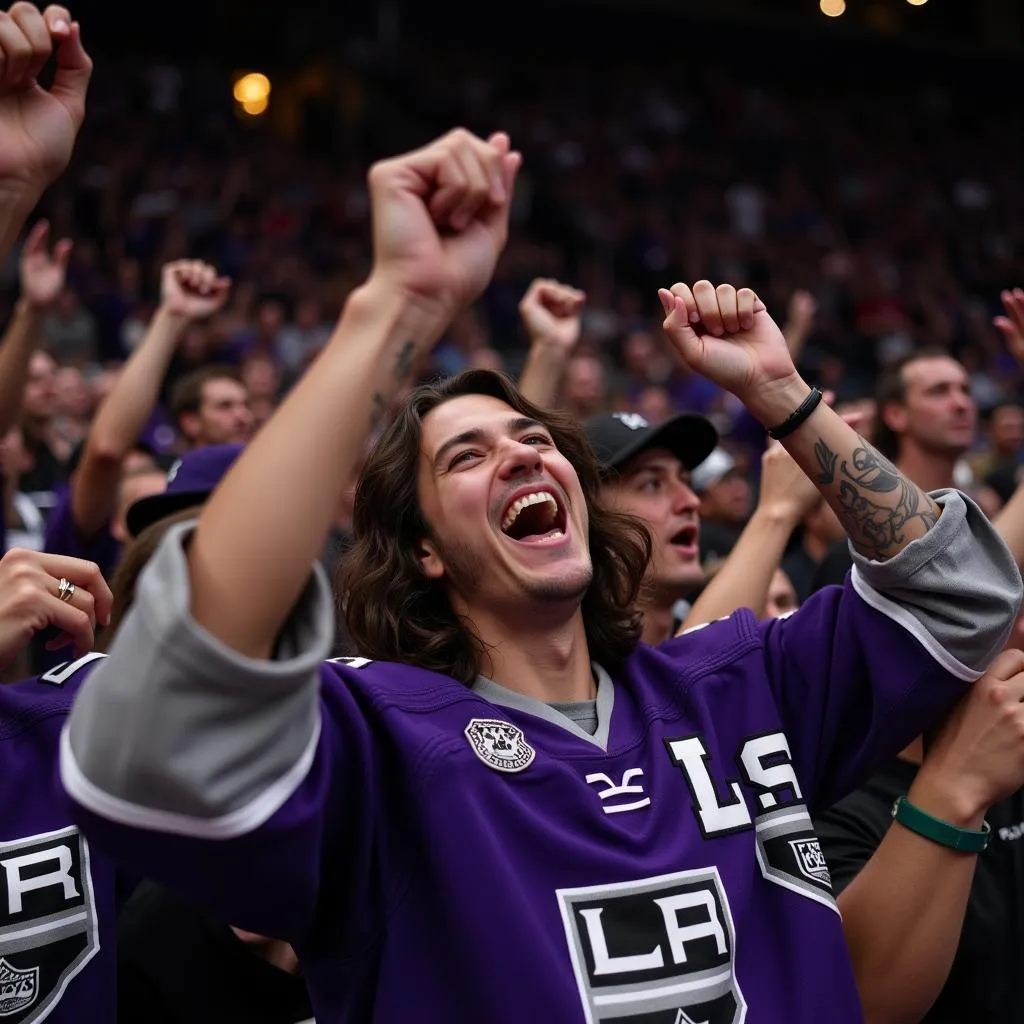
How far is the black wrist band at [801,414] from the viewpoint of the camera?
6.89ft

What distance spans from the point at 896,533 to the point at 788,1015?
70cm

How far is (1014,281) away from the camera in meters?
16.4

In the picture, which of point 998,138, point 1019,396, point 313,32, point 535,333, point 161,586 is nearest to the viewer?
point 161,586

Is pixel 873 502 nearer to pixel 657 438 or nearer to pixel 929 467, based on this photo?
pixel 657 438

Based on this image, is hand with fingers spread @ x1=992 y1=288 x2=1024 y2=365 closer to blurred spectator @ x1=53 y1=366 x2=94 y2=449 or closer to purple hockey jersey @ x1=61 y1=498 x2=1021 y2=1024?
purple hockey jersey @ x1=61 y1=498 x2=1021 y2=1024

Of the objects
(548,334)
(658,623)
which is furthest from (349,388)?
(548,334)

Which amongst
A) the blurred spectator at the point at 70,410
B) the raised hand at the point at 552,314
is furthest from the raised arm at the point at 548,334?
the blurred spectator at the point at 70,410

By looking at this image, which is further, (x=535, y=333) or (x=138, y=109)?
(x=138, y=109)

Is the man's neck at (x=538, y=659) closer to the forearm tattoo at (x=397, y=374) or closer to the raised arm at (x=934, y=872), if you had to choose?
the raised arm at (x=934, y=872)

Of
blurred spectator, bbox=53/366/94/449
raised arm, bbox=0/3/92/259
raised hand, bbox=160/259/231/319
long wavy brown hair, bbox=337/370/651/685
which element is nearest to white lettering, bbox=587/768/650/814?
long wavy brown hair, bbox=337/370/651/685

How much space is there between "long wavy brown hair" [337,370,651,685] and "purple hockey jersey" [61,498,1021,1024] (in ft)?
0.35

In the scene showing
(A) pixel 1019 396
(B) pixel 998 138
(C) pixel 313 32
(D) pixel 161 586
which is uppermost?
(C) pixel 313 32

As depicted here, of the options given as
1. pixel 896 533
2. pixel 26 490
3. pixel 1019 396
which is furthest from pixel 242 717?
pixel 1019 396

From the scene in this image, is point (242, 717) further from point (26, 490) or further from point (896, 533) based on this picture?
point (26, 490)
